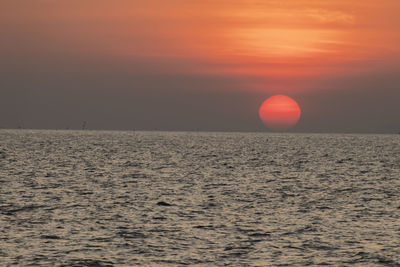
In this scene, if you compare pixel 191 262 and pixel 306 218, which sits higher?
pixel 306 218

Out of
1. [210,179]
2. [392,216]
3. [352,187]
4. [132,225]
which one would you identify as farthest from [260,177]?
[132,225]

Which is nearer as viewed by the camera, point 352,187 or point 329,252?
point 329,252

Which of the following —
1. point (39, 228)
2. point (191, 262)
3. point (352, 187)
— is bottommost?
point (191, 262)

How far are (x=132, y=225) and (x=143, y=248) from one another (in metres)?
6.66

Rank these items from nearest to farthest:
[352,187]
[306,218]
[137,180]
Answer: [306,218], [352,187], [137,180]

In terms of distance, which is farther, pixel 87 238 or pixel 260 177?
pixel 260 177

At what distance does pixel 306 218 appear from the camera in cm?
3853

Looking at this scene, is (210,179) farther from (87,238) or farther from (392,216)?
(87,238)

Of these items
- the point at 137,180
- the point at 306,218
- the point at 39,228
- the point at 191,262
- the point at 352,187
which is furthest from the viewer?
the point at 137,180

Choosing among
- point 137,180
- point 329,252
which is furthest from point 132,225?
point 137,180

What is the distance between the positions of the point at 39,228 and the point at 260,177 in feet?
143

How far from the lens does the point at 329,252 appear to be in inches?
1109

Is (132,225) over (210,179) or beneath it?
beneath

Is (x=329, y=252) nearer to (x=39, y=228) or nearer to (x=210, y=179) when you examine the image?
(x=39, y=228)
